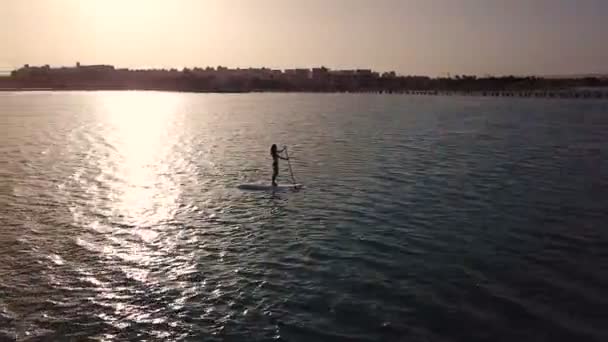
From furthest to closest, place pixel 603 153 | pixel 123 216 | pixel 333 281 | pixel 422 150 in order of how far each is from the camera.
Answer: pixel 422 150, pixel 603 153, pixel 123 216, pixel 333 281

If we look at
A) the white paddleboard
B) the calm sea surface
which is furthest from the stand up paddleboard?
the calm sea surface

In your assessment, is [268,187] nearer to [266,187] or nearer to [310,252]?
[266,187]

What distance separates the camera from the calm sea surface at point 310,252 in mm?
12680

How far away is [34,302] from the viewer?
13688 millimetres

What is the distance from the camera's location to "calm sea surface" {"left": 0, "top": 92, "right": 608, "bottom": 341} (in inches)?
499

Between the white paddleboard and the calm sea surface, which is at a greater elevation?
the white paddleboard

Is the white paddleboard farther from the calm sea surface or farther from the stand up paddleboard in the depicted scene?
the calm sea surface

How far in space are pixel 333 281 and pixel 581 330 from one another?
6.79 metres

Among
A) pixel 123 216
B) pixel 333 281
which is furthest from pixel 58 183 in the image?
pixel 333 281

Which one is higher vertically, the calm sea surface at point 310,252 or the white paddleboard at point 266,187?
the white paddleboard at point 266,187

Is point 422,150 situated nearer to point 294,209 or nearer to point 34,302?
point 294,209

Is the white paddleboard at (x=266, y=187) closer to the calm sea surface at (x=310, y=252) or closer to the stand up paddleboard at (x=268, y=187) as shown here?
the stand up paddleboard at (x=268, y=187)

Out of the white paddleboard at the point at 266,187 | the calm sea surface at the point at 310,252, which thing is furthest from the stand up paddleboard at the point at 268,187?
the calm sea surface at the point at 310,252

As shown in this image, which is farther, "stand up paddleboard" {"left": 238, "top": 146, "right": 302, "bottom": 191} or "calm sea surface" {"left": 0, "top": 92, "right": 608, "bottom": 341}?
"stand up paddleboard" {"left": 238, "top": 146, "right": 302, "bottom": 191}
